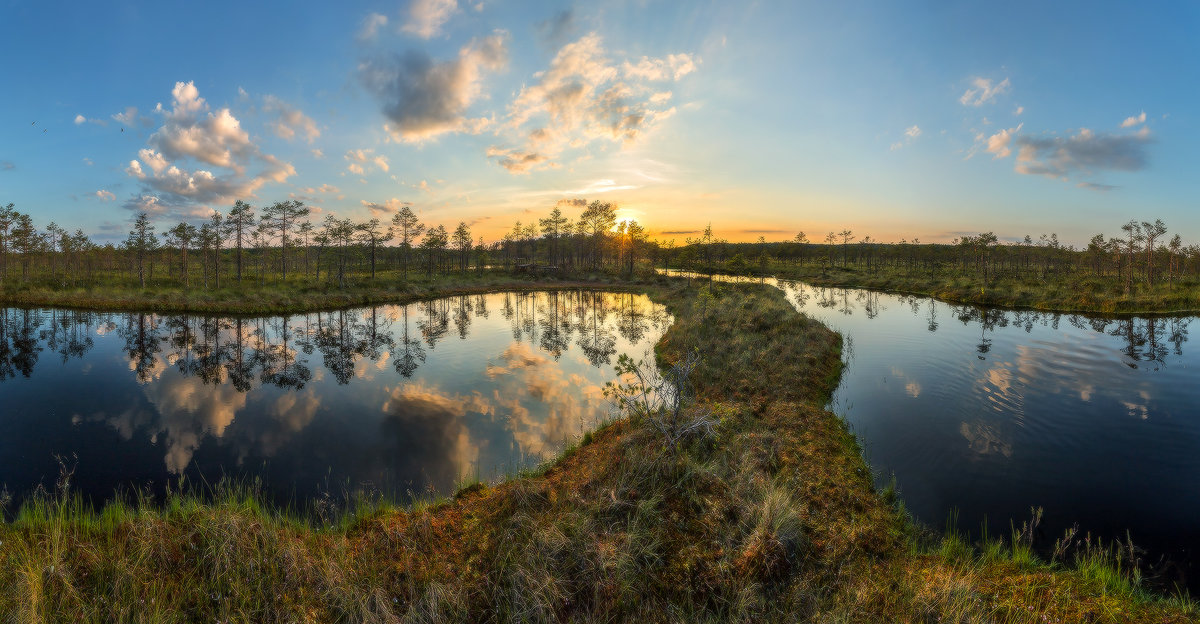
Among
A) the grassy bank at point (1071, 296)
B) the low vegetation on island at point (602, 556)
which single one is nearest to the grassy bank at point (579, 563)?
the low vegetation on island at point (602, 556)

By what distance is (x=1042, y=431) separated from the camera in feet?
33.9

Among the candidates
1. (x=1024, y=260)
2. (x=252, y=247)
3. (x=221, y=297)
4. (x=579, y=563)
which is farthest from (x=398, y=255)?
(x=1024, y=260)

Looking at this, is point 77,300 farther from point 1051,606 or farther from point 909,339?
point 909,339

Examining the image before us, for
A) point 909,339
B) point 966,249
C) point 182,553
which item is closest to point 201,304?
point 182,553

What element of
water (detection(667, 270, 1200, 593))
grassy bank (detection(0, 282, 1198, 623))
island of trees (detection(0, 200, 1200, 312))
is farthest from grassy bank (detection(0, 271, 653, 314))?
water (detection(667, 270, 1200, 593))

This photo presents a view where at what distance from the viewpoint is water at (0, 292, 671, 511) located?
866 centimetres

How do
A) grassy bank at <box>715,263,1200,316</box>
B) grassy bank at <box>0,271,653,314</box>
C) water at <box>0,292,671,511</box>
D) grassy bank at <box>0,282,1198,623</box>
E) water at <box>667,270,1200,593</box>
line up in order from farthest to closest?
1. grassy bank at <box>715,263,1200,316</box>
2. grassy bank at <box>0,271,653,314</box>
3. water at <box>0,292,671,511</box>
4. water at <box>667,270,1200,593</box>
5. grassy bank at <box>0,282,1198,623</box>

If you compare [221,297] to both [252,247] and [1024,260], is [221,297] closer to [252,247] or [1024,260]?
[252,247]

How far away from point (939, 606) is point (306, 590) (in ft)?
21.7

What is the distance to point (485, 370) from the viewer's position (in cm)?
1623

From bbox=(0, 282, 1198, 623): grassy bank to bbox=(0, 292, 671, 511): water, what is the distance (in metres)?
1.79

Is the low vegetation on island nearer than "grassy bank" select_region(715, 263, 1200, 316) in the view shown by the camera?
Yes

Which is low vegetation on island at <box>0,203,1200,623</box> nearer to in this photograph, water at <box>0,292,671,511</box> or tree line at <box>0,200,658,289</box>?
water at <box>0,292,671,511</box>

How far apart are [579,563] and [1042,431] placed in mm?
12681
